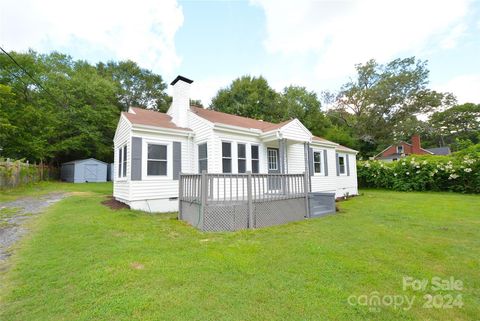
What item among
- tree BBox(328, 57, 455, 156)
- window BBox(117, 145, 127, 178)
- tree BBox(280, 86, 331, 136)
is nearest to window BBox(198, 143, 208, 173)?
window BBox(117, 145, 127, 178)

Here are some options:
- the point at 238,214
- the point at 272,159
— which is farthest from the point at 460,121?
the point at 238,214

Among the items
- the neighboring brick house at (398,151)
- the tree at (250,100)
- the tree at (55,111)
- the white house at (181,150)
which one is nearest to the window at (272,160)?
the white house at (181,150)

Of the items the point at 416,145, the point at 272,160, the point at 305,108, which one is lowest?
the point at 272,160

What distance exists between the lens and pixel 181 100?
34.7 feet

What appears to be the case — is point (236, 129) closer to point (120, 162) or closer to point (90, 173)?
point (120, 162)

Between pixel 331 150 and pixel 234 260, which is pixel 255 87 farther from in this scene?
pixel 234 260

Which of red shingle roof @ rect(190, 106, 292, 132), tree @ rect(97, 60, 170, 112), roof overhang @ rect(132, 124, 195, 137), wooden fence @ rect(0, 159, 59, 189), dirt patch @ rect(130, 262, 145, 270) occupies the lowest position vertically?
dirt patch @ rect(130, 262, 145, 270)

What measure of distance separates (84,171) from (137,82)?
645 inches

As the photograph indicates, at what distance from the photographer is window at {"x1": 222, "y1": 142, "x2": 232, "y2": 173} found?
29.6 feet

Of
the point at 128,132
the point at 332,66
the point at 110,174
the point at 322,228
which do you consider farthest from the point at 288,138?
the point at 110,174

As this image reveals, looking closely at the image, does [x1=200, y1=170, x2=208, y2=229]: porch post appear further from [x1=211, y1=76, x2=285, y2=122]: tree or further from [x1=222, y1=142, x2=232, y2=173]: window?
[x1=211, y1=76, x2=285, y2=122]: tree

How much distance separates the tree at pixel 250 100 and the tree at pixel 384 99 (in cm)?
1148

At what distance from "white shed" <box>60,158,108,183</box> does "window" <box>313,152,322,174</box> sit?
76.1ft

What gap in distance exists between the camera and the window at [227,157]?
901 cm
